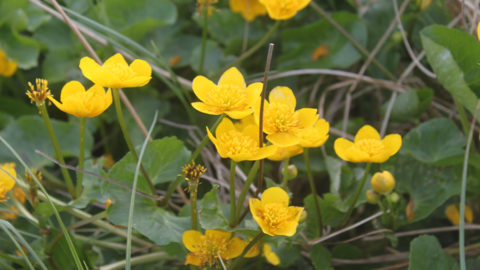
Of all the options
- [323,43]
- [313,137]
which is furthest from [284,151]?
[323,43]

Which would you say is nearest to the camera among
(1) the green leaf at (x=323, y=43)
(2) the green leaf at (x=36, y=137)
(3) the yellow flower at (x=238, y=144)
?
(3) the yellow flower at (x=238, y=144)

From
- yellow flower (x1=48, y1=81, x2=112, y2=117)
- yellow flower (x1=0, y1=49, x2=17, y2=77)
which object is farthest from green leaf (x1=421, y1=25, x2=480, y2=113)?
yellow flower (x1=0, y1=49, x2=17, y2=77)

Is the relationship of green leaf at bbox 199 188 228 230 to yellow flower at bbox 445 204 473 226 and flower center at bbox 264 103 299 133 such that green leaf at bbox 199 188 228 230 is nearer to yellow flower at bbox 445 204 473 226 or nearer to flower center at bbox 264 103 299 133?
flower center at bbox 264 103 299 133

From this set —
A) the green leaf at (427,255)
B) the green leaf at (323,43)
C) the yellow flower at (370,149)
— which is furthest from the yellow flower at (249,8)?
the green leaf at (427,255)

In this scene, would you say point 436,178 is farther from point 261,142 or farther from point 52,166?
point 52,166

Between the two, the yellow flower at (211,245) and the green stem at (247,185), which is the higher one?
the green stem at (247,185)

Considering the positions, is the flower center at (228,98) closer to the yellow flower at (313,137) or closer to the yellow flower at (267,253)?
the yellow flower at (313,137)
